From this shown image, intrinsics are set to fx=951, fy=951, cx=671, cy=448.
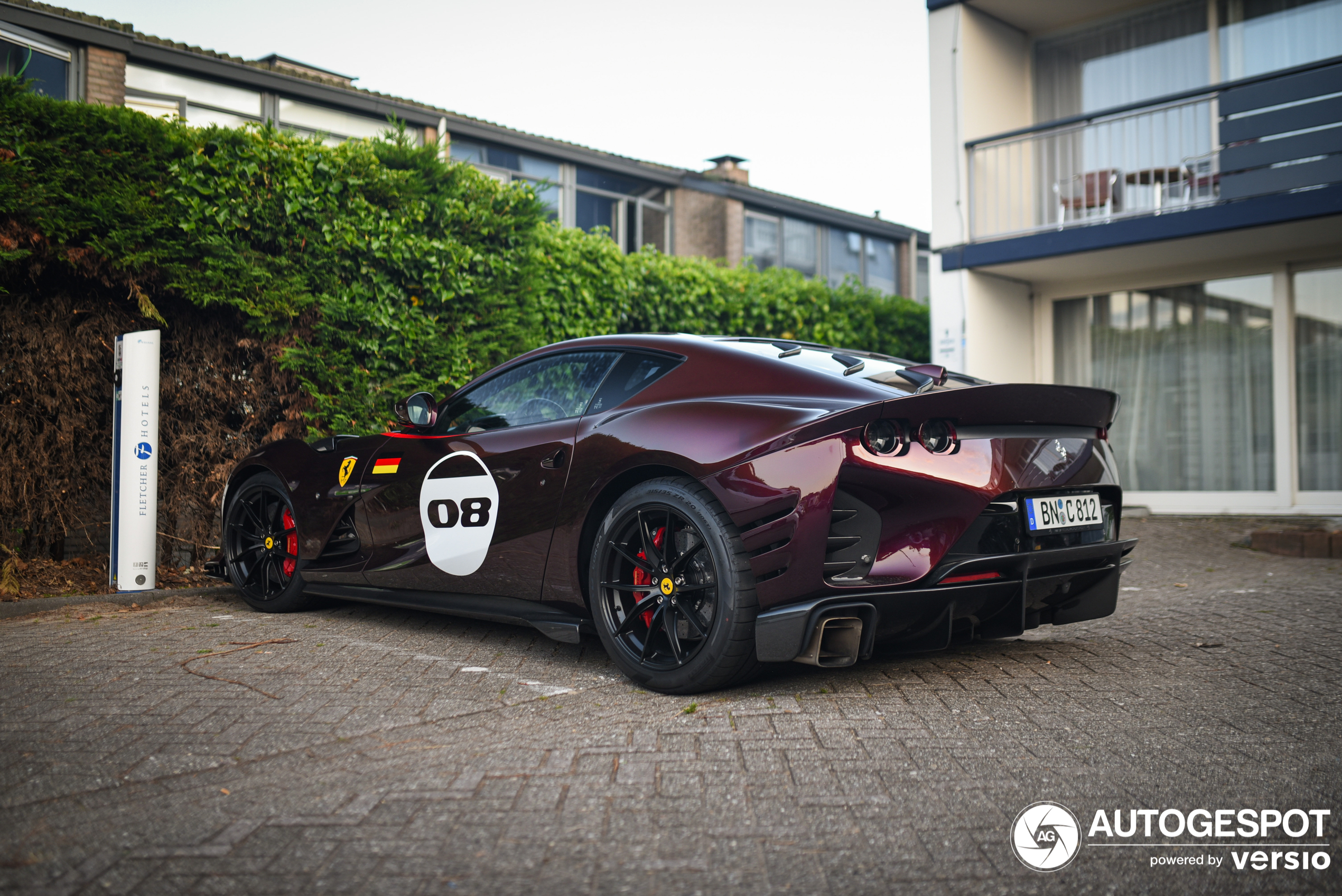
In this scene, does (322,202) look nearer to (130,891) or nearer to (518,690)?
(518,690)

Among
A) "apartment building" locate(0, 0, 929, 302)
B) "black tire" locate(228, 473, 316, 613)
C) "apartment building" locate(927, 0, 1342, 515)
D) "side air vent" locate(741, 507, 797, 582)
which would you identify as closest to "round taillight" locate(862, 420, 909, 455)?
"side air vent" locate(741, 507, 797, 582)

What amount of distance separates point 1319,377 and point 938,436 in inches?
354

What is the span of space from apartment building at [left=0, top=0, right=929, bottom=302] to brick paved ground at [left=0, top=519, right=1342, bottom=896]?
4.66 m

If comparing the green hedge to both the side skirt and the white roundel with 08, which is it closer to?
the side skirt

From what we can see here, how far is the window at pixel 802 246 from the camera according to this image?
2278 cm

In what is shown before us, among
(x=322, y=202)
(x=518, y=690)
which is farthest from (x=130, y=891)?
(x=322, y=202)

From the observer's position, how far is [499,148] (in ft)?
56.5

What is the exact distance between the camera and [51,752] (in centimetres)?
269

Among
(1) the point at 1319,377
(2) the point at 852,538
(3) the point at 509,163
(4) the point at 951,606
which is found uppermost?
(3) the point at 509,163

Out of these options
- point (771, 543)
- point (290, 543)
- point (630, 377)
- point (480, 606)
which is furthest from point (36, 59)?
point (771, 543)

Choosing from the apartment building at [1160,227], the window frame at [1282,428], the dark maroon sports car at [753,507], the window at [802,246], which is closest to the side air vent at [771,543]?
the dark maroon sports car at [753,507]

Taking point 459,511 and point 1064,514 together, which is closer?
point 1064,514

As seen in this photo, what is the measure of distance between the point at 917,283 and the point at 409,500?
2450cm

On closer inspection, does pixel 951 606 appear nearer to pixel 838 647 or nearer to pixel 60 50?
pixel 838 647
